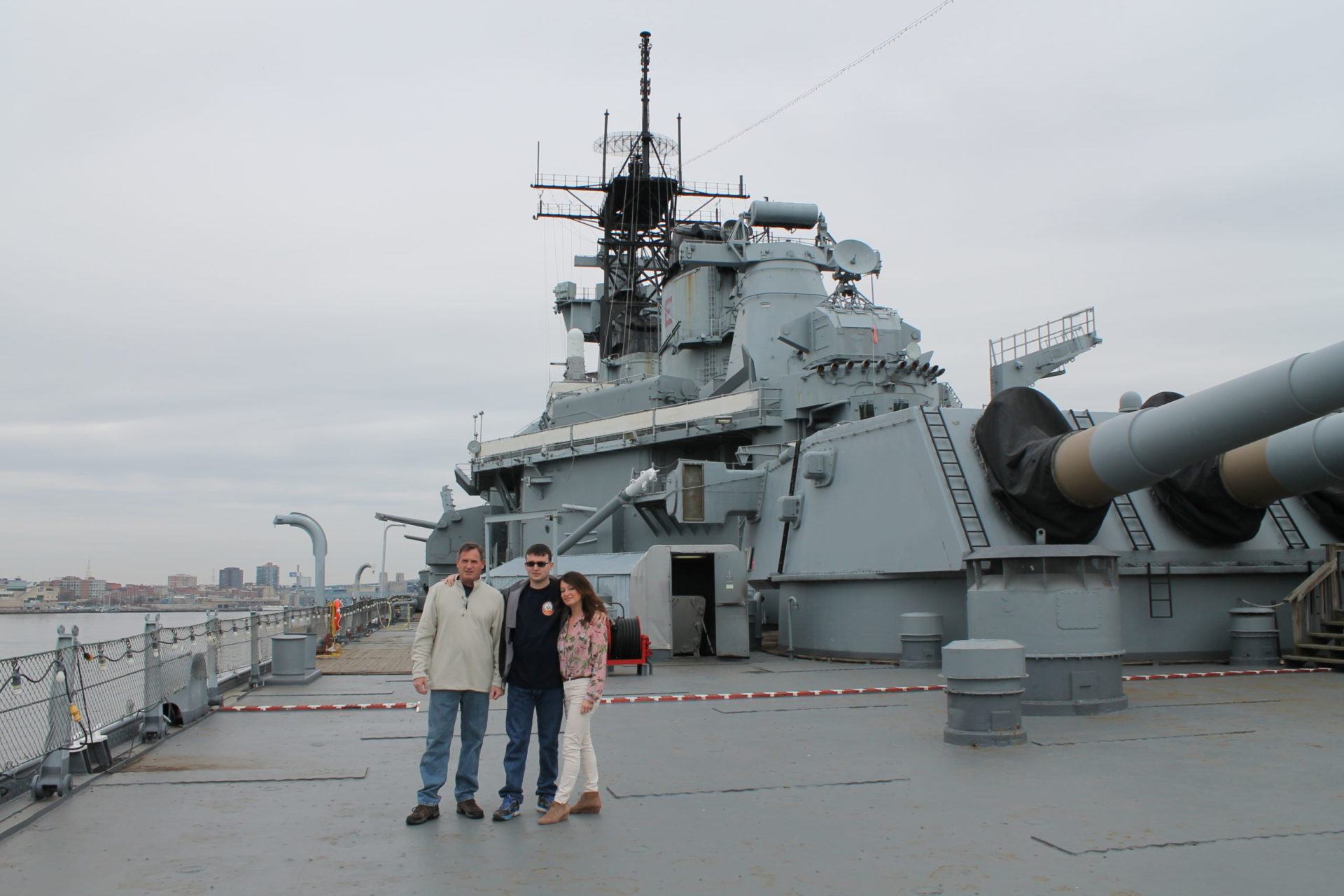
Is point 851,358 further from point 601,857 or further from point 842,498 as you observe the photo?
point 601,857

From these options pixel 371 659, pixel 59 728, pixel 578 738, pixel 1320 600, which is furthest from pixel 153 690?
pixel 1320 600

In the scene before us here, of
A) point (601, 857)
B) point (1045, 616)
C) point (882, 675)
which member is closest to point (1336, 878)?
point (601, 857)

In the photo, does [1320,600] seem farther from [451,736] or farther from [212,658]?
[212,658]

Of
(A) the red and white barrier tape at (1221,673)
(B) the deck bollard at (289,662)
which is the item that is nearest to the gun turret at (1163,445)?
(A) the red and white barrier tape at (1221,673)

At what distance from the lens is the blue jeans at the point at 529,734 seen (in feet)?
16.4

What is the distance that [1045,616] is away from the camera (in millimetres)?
7863

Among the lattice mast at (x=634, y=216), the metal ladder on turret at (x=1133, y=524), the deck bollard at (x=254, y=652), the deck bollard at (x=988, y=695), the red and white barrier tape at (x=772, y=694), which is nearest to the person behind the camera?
the deck bollard at (x=988, y=695)

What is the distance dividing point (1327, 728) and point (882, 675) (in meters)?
4.47

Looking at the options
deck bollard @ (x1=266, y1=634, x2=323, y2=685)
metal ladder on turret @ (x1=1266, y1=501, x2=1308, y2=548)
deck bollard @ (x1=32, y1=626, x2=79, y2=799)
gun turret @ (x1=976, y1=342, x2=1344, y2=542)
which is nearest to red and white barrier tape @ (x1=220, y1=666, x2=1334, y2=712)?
gun turret @ (x1=976, y1=342, x2=1344, y2=542)

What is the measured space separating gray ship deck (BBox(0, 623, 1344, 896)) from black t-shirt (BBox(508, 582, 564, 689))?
2.05ft

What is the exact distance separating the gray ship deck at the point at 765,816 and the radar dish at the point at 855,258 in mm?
14031

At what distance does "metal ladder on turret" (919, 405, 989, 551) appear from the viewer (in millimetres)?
11102

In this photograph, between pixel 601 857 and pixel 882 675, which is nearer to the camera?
pixel 601 857

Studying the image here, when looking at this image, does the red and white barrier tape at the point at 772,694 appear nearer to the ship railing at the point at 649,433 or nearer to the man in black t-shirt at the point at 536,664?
the man in black t-shirt at the point at 536,664
